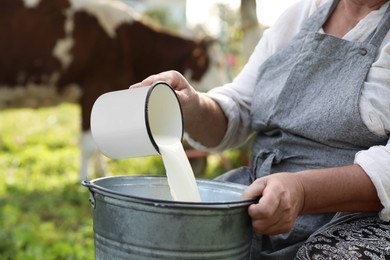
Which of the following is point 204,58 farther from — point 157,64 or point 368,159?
point 368,159

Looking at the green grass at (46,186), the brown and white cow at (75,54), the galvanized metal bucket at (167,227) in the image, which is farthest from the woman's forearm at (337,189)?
the brown and white cow at (75,54)

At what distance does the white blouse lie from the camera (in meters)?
1.48

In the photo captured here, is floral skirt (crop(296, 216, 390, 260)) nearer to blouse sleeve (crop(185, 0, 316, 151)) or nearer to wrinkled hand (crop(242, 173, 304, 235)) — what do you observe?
wrinkled hand (crop(242, 173, 304, 235))

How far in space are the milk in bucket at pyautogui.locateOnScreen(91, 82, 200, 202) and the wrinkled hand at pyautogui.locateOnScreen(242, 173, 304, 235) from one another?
0.15m

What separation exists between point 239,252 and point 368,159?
1.18ft

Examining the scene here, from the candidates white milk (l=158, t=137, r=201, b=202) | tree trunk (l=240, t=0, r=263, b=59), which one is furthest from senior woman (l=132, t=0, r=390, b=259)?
tree trunk (l=240, t=0, r=263, b=59)

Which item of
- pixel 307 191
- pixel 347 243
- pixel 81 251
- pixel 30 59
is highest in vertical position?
pixel 307 191

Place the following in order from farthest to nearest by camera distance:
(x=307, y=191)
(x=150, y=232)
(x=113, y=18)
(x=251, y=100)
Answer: (x=113, y=18)
(x=251, y=100)
(x=307, y=191)
(x=150, y=232)

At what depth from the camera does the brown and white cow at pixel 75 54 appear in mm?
5051

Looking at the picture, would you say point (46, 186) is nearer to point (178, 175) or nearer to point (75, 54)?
point (75, 54)

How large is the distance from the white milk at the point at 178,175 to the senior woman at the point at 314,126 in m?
0.14

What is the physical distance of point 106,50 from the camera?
210 inches

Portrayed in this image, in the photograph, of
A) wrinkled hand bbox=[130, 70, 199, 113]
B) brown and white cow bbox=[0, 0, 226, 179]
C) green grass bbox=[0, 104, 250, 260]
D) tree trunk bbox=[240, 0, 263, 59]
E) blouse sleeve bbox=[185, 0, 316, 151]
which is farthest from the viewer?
brown and white cow bbox=[0, 0, 226, 179]

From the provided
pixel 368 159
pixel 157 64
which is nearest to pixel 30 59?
pixel 157 64
